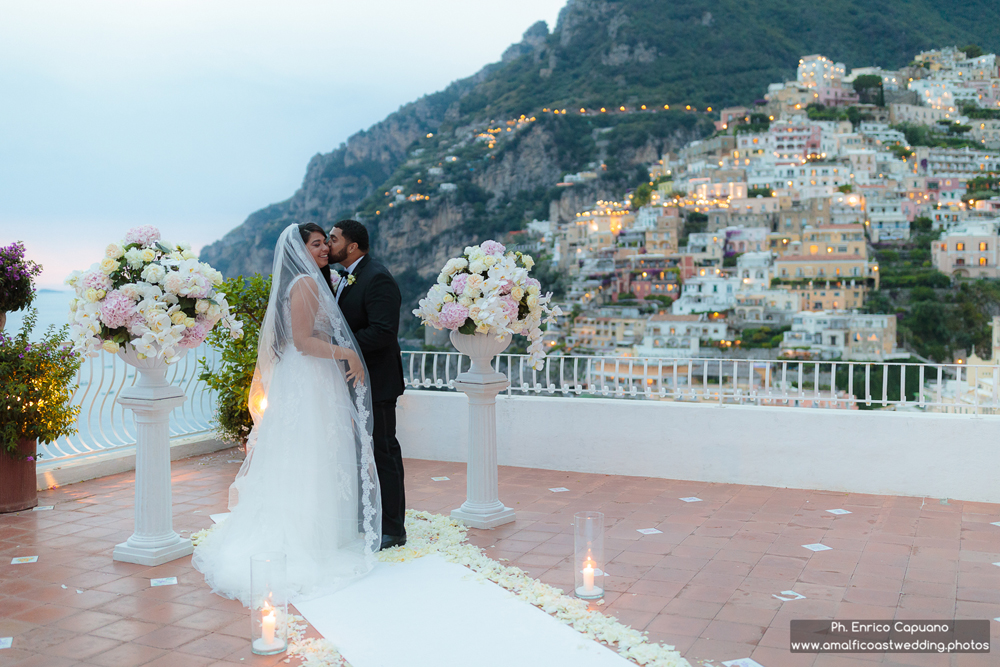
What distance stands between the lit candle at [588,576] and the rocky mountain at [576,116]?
79.8 m

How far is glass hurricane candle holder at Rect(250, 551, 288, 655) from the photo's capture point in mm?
2723

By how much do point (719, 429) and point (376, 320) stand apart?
Answer: 3.09 meters

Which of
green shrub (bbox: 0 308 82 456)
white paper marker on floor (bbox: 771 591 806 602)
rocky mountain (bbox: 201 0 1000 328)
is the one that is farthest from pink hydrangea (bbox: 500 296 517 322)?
rocky mountain (bbox: 201 0 1000 328)

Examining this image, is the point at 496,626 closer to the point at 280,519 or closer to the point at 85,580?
the point at 280,519

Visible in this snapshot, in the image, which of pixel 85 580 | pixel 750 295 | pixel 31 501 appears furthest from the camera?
pixel 750 295

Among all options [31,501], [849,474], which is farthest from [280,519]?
[849,474]

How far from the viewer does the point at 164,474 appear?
13.2 feet

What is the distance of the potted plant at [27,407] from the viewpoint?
4.72 m

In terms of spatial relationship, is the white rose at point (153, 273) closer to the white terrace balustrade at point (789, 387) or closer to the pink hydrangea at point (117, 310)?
the pink hydrangea at point (117, 310)

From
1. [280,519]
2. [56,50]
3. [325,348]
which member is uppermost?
[56,50]

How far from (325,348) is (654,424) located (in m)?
3.08

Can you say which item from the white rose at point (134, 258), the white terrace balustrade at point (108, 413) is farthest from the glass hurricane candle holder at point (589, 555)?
the white terrace balustrade at point (108, 413)

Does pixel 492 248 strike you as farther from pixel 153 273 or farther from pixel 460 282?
pixel 153 273

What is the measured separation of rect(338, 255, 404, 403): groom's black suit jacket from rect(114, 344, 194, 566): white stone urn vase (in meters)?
0.93
